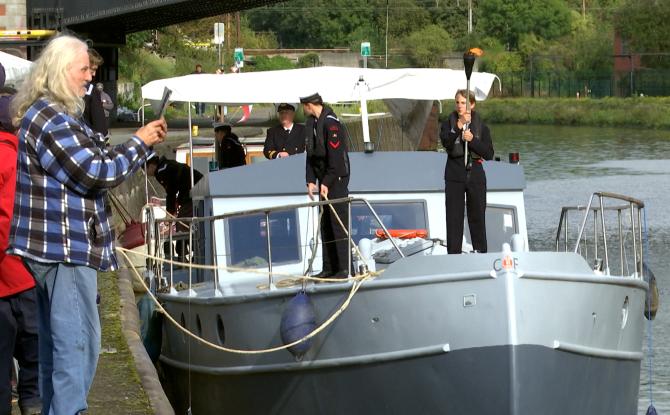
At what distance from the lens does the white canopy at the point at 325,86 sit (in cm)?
1520

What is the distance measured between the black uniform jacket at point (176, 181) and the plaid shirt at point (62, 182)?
31.3ft

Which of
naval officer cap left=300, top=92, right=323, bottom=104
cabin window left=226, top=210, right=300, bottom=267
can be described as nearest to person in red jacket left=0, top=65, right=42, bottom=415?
naval officer cap left=300, top=92, right=323, bottom=104

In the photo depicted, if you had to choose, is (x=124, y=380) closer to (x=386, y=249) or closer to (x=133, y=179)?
(x=386, y=249)

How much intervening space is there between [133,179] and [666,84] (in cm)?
6312

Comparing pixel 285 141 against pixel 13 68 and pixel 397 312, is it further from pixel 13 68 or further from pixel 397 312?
pixel 397 312

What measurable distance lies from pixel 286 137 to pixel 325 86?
72cm

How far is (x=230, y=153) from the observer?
16219mm

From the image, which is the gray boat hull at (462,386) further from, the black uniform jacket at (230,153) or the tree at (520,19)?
the tree at (520,19)

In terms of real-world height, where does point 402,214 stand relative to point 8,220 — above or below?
below

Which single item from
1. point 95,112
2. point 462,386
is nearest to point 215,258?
point 95,112

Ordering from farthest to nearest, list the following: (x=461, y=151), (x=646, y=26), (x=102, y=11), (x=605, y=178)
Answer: (x=646, y=26)
(x=605, y=178)
(x=102, y=11)
(x=461, y=151)

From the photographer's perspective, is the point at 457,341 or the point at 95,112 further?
the point at 95,112

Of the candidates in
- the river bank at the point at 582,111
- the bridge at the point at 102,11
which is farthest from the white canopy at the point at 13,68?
the river bank at the point at 582,111

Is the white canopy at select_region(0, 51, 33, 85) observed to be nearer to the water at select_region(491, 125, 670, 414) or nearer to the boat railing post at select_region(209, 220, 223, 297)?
the boat railing post at select_region(209, 220, 223, 297)
